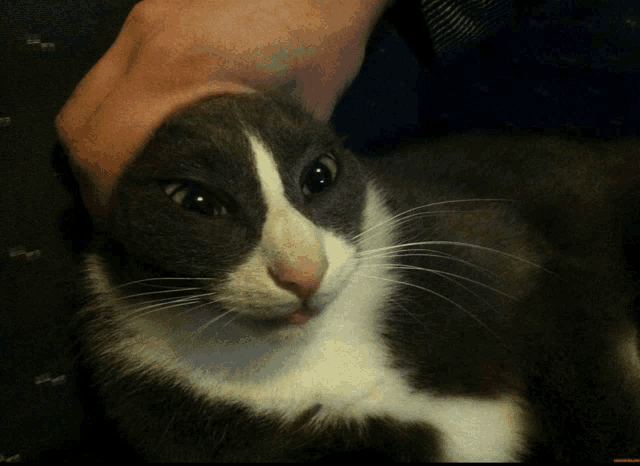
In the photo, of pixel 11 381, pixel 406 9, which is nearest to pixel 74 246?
pixel 11 381

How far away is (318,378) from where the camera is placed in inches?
29.7

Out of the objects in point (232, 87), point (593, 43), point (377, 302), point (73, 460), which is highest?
point (593, 43)

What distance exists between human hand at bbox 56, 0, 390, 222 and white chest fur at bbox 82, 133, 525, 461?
23cm

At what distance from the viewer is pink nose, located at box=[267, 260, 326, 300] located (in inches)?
23.7

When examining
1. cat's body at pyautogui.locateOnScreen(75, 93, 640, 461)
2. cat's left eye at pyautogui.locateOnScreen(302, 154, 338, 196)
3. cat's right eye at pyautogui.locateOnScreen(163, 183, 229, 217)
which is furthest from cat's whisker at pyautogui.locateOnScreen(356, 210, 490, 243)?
cat's right eye at pyautogui.locateOnScreen(163, 183, 229, 217)

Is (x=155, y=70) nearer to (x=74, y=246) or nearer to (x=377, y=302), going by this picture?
(x=74, y=246)

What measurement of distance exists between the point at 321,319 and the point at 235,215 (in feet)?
0.70

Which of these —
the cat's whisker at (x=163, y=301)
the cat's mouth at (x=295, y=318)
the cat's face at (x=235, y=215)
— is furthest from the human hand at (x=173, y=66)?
the cat's mouth at (x=295, y=318)

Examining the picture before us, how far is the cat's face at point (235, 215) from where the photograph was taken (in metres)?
0.63

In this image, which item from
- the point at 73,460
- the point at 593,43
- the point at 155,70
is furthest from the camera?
the point at 593,43

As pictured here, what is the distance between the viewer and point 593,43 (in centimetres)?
95

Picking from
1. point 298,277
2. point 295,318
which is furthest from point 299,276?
point 295,318

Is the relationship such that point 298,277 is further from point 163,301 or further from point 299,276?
point 163,301

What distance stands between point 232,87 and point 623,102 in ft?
2.49
